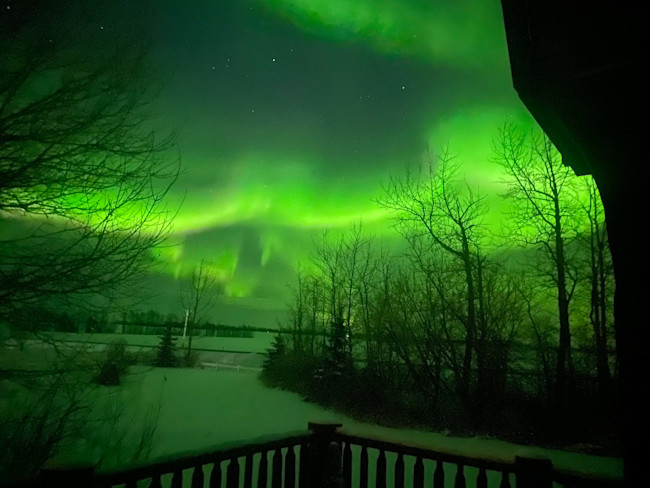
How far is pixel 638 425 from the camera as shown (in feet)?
6.32

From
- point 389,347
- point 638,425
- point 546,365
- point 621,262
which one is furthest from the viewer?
point 389,347

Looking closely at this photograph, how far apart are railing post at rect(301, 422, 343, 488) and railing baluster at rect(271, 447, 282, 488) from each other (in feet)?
1.06

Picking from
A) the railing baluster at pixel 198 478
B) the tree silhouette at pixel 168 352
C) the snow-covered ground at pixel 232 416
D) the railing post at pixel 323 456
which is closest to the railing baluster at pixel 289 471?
the railing post at pixel 323 456

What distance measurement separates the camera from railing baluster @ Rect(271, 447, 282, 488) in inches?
160

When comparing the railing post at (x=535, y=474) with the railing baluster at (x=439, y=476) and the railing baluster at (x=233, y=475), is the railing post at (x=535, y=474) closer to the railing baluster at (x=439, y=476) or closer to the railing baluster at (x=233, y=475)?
the railing baluster at (x=439, y=476)

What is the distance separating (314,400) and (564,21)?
20845mm

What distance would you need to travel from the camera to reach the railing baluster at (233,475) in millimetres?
3561

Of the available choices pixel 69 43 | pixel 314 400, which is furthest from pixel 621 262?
pixel 314 400

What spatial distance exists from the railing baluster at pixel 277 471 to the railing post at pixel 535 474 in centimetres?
207

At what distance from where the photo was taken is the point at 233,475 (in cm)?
359

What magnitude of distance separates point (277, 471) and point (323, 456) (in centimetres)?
49

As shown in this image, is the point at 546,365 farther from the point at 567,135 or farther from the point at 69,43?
the point at 69,43

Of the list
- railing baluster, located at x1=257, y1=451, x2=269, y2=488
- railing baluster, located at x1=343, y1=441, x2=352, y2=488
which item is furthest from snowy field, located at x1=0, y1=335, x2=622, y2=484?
railing baluster, located at x1=257, y1=451, x2=269, y2=488

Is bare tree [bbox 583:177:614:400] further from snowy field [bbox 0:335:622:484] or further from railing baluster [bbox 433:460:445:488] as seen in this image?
railing baluster [bbox 433:460:445:488]
